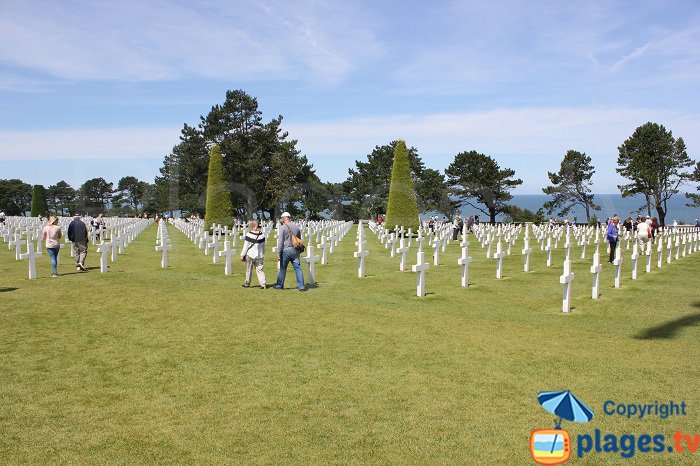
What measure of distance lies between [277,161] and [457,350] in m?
52.7

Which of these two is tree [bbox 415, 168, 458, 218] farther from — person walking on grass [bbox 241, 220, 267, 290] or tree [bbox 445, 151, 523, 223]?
person walking on grass [bbox 241, 220, 267, 290]

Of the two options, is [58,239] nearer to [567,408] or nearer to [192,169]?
[567,408]

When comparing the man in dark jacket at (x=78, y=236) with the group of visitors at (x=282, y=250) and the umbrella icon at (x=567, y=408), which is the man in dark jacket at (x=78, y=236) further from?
the umbrella icon at (x=567, y=408)

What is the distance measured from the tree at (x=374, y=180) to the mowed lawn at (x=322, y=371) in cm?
5892

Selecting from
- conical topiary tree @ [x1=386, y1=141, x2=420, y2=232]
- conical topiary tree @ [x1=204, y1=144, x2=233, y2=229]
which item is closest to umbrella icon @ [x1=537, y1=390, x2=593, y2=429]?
conical topiary tree @ [x1=386, y1=141, x2=420, y2=232]

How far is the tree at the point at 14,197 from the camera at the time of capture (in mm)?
109181

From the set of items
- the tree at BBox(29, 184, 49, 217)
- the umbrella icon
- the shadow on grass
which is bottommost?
the shadow on grass

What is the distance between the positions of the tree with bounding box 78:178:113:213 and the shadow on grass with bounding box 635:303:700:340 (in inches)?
5323

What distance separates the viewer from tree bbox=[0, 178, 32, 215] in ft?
358

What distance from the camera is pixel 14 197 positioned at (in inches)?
4437

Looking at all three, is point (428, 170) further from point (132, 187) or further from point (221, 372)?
point (132, 187)

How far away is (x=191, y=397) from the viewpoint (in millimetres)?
5727

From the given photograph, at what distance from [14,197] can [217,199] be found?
93853 mm

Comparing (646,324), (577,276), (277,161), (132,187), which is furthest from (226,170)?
(132,187)
